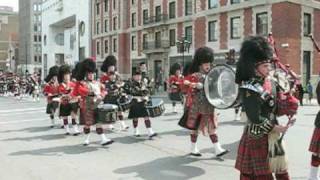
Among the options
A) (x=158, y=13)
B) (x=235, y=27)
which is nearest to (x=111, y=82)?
(x=235, y=27)

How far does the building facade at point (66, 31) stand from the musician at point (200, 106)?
5459 cm

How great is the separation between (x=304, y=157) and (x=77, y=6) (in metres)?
69.4

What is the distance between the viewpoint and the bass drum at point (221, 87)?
26.9 feet

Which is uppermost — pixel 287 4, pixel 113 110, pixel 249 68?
pixel 287 4

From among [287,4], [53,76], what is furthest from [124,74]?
[53,76]

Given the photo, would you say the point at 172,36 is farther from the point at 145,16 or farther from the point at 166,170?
the point at 166,170

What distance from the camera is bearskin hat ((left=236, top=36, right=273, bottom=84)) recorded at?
469cm

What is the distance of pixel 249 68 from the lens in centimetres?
470

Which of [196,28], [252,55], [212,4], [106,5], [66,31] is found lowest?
[252,55]

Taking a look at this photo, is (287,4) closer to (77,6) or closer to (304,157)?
(304,157)

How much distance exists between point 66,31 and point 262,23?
2320 inches

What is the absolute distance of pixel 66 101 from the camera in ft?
46.5

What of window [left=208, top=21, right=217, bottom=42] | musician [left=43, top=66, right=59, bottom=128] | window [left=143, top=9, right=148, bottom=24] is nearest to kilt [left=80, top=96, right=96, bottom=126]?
musician [left=43, top=66, right=59, bottom=128]

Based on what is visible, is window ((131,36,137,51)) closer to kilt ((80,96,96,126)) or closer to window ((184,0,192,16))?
window ((184,0,192,16))
